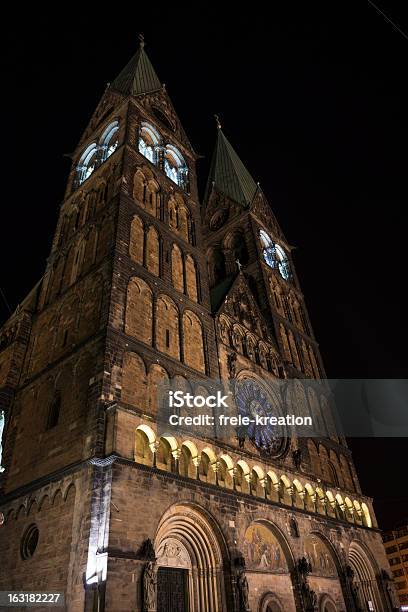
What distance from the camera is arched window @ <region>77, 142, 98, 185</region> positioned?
2844cm

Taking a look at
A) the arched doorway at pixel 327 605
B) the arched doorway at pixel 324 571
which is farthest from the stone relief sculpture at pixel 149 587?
the arched doorway at pixel 327 605

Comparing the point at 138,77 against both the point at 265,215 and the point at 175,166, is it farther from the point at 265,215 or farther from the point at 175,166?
the point at 265,215

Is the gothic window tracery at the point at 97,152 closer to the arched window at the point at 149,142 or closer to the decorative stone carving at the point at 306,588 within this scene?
the arched window at the point at 149,142

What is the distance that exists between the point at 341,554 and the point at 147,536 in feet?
40.6

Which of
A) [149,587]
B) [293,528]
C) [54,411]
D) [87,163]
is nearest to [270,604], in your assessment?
[293,528]

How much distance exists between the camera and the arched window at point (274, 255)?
37344mm

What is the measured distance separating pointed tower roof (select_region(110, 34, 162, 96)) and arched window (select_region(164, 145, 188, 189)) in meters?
4.37

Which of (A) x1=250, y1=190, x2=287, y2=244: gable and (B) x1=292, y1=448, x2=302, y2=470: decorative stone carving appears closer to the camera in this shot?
(B) x1=292, y1=448, x2=302, y2=470: decorative stone carving

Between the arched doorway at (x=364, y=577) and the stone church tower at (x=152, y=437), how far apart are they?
96mm

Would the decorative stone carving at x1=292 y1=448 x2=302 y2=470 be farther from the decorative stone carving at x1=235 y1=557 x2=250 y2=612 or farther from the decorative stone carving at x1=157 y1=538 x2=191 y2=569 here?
the decorative stone carving at x1=157 y1=538 x2=191 y2=569

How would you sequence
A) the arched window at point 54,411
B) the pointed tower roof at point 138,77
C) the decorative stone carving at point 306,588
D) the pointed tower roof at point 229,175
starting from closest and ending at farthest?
the arched window at point 54,411 → the decorative stone carving at point 306,588 → the pointed tower roof at point 138,77 → the pointed tower roof at point 229,175

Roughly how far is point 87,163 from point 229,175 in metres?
20.6

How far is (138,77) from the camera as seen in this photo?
3400cm

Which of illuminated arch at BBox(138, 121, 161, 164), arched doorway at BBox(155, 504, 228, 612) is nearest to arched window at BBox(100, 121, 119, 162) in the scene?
illuminated arch at BBox(138, 121, 161, 164)
